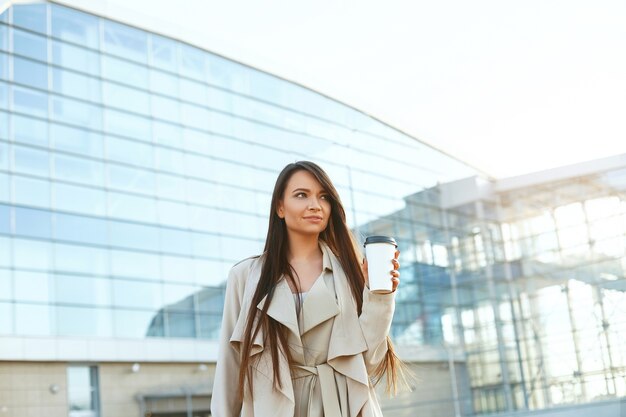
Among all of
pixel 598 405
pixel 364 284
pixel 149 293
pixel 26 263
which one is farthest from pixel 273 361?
pixel 149 293

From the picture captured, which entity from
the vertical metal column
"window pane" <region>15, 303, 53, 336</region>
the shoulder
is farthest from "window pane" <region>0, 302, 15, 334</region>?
the shoulder

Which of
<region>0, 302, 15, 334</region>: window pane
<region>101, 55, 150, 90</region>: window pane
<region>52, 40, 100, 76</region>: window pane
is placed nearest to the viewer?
<region>0, 302, 15, 334</region>: window pane

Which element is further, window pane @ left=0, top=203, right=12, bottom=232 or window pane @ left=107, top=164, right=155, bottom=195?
window pane @ left=107, top=164, right=155, bottom=195

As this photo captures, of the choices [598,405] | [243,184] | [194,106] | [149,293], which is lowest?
[598,405]

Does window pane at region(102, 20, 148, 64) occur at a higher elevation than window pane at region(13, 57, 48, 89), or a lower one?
higher

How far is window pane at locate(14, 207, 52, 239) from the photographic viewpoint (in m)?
23.1

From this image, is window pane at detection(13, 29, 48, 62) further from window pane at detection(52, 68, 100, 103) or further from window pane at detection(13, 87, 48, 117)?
window pane at detection(13, 87, 48, 117)

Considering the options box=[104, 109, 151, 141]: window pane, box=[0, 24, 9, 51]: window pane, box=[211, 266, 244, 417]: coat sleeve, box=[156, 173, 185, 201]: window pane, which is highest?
box=[0, 24, 9, 51]: window pane

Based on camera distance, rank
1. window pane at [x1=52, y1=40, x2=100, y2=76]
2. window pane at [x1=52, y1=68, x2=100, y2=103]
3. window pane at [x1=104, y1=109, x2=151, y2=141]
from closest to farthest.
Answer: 1. window pane at [x1=52, y1=68, x2=100, y2=103]
2. window pane at [x1=52, y1=40, x2=100, y2=76]
3. window pane at [x1=104, y1=109, x2=151, y2=141]

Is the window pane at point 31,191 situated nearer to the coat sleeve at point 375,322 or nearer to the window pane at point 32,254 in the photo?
the window pane at point 32,254

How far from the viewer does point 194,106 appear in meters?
28.9

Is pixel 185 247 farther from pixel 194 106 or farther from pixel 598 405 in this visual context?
pixel 598 405

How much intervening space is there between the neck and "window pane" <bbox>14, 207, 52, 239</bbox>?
21.6 metres

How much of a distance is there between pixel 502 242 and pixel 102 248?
11.0m
